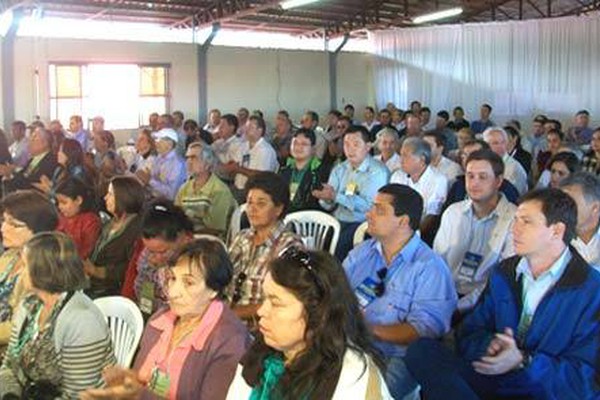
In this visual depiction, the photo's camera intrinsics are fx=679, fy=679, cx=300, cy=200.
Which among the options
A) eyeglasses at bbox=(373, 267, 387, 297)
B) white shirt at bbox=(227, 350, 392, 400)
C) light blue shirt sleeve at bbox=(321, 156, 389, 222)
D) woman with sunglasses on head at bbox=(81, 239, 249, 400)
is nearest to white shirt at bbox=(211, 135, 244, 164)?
light blue shirt sleeve at bbox=(321, 156, 389, 222)

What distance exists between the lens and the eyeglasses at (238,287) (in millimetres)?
3146

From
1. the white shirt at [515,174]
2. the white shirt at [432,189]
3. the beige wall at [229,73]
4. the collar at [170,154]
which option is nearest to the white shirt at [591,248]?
the white shirt at [432,189]

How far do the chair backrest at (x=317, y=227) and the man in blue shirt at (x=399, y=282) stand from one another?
1473mm

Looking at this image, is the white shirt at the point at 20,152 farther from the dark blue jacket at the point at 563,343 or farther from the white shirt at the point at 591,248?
the dark blue jacket at the point at 563,343

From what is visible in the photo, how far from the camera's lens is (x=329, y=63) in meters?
16.0

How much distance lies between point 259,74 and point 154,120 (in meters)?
4.94

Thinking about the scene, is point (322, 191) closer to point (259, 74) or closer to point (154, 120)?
point (154, 120)

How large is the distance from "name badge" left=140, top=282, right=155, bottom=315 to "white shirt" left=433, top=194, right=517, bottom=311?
1529 mm

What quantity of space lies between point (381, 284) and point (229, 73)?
1169 centimetres

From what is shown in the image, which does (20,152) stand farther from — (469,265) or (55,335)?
(55,335)

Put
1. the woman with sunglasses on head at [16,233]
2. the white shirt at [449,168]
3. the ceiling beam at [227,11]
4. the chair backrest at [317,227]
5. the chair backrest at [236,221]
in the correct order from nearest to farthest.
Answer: the woman with sunglasses on head at [16,233], the chair backrest at [317,227], the chair backrest at [236,221], the white shirt at [449,168], the ceiling beam at [227,11]

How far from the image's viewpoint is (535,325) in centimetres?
221

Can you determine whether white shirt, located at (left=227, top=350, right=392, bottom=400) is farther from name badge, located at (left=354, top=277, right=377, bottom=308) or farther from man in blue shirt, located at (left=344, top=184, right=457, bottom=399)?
name badge, located at (left=354, top=277, right=377, bottom=308)

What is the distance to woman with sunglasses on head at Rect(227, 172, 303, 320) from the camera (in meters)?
3.14
